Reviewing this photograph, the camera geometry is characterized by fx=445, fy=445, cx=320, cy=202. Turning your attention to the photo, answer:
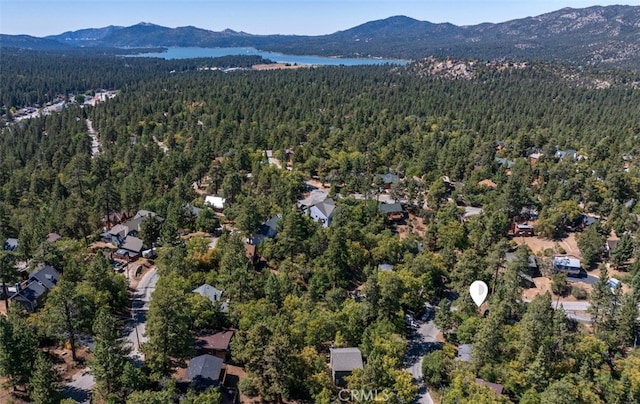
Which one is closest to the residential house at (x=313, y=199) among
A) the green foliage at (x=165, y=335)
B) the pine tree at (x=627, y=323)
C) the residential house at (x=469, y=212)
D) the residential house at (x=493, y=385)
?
the residential house at (x=469, y=212)

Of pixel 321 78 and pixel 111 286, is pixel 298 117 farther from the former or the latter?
pixel 111 286

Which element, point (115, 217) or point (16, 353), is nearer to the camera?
point (16, 353)

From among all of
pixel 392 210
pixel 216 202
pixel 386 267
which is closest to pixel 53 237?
pixel 216 202

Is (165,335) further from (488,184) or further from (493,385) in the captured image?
(488,184)

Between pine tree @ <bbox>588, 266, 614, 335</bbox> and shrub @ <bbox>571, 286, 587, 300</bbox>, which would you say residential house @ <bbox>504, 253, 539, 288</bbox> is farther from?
pine tree @ <bbox>588, 266, 614, 335</bbox>

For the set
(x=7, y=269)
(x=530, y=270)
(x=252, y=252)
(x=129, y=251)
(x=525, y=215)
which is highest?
(x=7, y=269)

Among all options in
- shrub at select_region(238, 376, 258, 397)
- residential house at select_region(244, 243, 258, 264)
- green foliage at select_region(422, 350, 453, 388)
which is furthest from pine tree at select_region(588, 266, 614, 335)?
residential house at select_region(244, 243, 258, 264)
